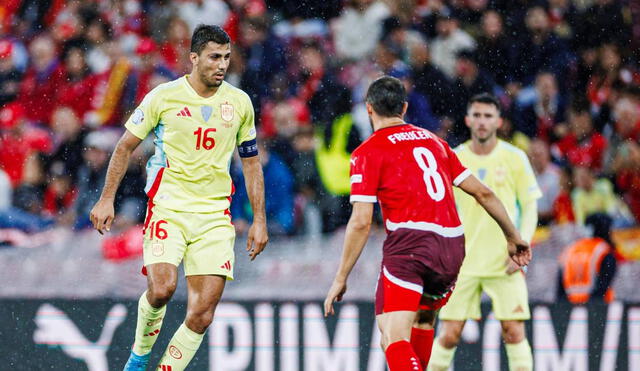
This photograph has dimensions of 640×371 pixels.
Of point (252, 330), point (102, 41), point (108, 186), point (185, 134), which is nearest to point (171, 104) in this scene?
point (185, 134)

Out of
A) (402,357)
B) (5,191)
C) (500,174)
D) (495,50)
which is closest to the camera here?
(402,357)

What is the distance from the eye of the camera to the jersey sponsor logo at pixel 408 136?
4945 millimetres

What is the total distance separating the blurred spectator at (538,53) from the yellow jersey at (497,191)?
2.52m

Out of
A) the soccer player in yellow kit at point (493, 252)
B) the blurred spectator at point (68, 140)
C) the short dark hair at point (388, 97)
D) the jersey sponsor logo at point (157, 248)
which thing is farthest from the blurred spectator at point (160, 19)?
the short dark hair at point (388, 97)

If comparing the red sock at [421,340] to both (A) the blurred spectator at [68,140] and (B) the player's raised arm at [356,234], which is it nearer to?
(B) the player's raised arm at [356,234]

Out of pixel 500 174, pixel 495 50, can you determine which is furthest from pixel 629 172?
pixel 500 174

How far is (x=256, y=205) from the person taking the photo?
538cm

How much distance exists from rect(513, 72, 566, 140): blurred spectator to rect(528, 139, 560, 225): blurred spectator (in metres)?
0.33

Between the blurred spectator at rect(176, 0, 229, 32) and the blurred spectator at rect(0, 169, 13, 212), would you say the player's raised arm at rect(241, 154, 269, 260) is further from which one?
the blurred spectator at rect(176, 0, 229, 32)

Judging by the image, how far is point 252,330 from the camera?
707 centimetres

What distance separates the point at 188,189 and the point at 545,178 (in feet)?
11.9

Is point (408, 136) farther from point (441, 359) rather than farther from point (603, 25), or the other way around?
point (603, 25)

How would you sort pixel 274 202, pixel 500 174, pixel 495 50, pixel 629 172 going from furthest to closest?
pixel 495 50
pixel 629 172
pixel 274 202
pixel 500 174

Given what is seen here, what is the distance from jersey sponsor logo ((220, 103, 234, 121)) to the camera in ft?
17.2
